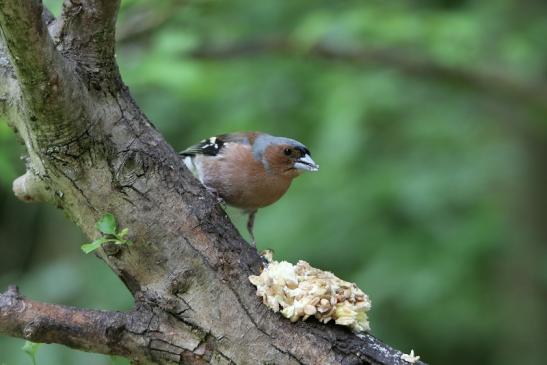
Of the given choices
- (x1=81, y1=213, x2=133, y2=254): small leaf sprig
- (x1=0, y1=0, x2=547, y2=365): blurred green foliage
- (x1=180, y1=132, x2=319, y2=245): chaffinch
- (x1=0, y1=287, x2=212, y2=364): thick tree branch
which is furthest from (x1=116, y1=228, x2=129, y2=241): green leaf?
(x1=0, y1=0, x2=547, y2=365): blurred green foliage

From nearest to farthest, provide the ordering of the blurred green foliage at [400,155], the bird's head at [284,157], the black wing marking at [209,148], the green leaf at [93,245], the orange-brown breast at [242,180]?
the green leaf at [93,245], the orange-brown breast at [242,180], the bird's head at [284,157], the black wing marking at [209,148], the blurred green foliage at [400,155]

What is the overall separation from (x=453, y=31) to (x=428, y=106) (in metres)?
2.32

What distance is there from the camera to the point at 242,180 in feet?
15.3

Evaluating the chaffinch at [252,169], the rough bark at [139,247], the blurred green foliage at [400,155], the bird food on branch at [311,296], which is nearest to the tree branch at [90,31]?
the rough bark at [139,247]

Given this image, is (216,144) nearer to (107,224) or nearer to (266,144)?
(266,144)

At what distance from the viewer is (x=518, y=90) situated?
7.67 metres

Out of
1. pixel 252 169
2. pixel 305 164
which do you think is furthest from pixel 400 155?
pixel 252 169

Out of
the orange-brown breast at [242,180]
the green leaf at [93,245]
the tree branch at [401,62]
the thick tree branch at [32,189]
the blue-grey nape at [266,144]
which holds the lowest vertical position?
the green leaf at [93,245]

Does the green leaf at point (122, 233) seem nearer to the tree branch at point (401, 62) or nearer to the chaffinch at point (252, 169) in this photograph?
the chaffinch at point (252, 169)

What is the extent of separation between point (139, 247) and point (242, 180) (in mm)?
1880

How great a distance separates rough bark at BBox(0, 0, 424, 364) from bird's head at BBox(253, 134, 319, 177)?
1.87 metres

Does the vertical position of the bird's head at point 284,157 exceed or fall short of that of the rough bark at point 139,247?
it exceeds it

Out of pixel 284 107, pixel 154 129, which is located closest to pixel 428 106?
pixel 284 107

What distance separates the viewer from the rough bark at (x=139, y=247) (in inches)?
106
